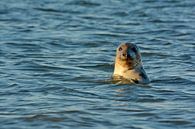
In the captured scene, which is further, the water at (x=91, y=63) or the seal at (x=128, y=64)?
the seal at (x=128, y=64)

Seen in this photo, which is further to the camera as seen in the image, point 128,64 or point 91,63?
point 91,63

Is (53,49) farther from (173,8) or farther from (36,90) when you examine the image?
(173,8)

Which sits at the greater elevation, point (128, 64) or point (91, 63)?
point (128, 64)

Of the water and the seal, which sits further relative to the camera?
the seal

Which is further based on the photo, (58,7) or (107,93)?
(58,7)

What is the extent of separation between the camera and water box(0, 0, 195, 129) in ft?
30.6

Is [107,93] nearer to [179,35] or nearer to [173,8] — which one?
[179,35]

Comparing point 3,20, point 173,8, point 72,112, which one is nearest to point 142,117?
point 72,112

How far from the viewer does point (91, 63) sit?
45.5ft

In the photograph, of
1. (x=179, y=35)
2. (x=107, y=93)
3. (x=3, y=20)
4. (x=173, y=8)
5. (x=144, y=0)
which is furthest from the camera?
(x=144, y=0)

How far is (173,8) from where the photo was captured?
21.6 metres

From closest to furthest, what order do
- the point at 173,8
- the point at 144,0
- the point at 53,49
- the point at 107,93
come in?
the point at 107,93 → the point at 53,49 → the point at 173,8 → the point at 144,0

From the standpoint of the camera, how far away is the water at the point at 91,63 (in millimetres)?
9336

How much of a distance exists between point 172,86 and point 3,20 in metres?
8.48
